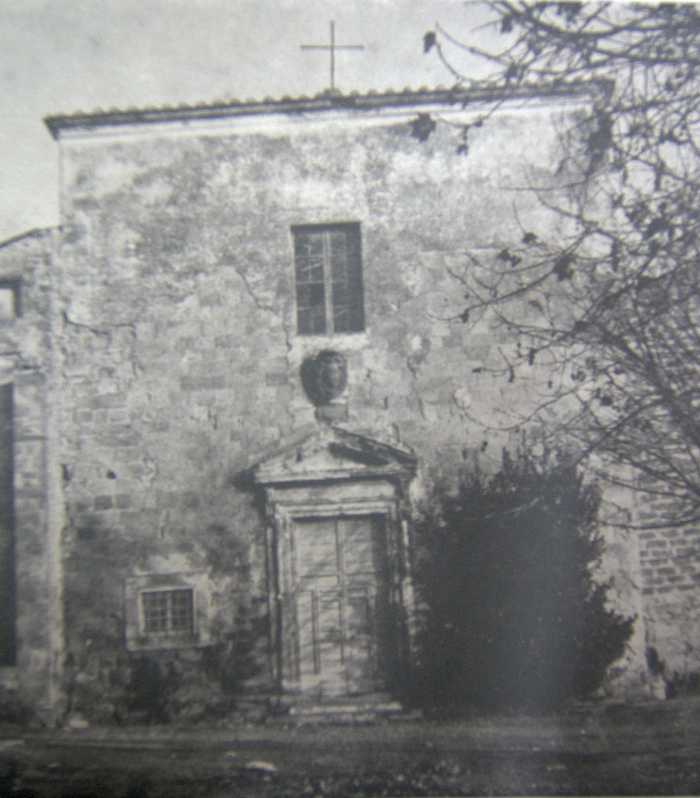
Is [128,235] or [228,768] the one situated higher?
[128,235]

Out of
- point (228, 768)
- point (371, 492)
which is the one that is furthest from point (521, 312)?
point (228, 768)

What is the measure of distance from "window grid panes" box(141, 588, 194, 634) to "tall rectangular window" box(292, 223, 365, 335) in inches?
124

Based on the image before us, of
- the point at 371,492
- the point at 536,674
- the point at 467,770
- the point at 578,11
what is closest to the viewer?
the point at 578,11

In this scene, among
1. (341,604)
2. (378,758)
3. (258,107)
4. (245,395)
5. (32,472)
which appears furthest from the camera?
(258,107)

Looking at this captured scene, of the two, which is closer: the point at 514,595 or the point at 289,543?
the point at 514,595

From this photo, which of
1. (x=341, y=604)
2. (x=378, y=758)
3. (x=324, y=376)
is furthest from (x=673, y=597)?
(x=324, y=376)

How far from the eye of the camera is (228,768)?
6129 millimetres

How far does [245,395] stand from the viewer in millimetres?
8242

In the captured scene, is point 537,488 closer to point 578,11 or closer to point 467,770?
point 467,770

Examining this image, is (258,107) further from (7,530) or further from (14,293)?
(7,530)

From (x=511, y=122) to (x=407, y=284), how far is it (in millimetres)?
2181

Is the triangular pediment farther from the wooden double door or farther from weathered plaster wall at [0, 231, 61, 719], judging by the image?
weathered plaster wall at [0, 231, 61, 719]

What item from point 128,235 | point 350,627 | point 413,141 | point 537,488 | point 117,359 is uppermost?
point 413,141

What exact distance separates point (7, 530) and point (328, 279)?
4.43 metres
